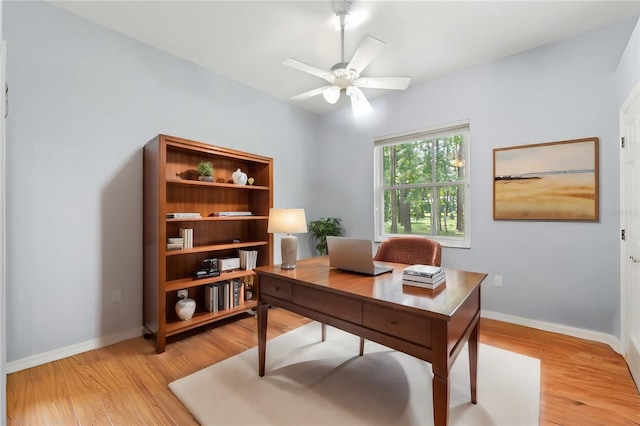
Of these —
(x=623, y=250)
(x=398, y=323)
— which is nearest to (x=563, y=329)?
(x=623, y=250)

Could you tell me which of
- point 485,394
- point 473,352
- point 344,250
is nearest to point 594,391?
point 485,394

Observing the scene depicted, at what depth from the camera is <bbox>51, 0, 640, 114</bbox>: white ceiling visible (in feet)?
7.36

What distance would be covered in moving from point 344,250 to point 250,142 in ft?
8.02

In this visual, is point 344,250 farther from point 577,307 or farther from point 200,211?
point 577,307

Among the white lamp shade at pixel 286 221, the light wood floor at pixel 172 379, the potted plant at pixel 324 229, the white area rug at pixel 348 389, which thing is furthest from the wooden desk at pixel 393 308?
the potted plant at pixel 324 229

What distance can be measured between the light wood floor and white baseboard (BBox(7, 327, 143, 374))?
0.17 feet

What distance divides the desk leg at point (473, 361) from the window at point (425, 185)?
178cm

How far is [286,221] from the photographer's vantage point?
204 centimetres

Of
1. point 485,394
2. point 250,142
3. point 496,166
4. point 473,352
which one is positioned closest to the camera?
point 473,352

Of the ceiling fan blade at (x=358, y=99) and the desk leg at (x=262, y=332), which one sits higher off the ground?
the ceiling fan blade at (x=358, y=99)

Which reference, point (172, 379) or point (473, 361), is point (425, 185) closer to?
point (473, 361)

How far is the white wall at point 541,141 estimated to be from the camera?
248cm

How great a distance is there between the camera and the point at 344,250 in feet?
6.00

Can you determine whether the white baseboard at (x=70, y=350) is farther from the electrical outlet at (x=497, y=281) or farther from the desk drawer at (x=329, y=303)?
the electrical outlet at (x=497, y=281)
